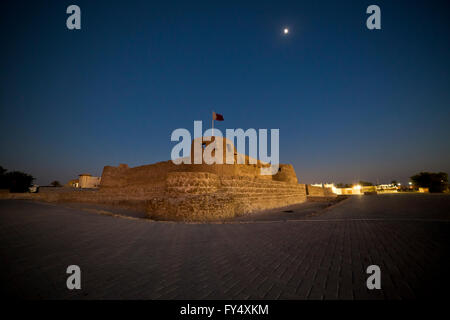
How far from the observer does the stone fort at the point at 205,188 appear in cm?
829

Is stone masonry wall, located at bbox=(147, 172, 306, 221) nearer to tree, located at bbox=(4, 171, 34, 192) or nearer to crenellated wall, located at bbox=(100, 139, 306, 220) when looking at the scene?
crenellated wall, located at bbox=(100, 139, 306, 220)

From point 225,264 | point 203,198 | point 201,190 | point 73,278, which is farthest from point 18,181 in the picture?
point 225,264

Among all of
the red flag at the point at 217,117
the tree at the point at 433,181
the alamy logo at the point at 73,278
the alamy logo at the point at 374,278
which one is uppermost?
the red flag at the point at 217,117

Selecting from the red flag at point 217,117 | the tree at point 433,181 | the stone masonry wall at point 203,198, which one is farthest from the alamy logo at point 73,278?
the tree at point 433,181

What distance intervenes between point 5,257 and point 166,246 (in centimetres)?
235

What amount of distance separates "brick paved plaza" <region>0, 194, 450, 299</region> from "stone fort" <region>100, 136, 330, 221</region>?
3.87 m

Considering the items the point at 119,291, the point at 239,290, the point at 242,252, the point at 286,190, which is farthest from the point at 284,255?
the point at 286,190

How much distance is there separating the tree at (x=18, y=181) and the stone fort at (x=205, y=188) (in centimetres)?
1808

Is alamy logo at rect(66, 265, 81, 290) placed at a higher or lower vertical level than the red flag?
lower

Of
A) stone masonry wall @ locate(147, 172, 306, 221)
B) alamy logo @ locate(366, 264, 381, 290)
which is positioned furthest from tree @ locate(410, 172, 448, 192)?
alamy logo @ locate(366, 264, 381, 290)

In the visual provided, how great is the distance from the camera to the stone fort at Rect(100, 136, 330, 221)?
829cm

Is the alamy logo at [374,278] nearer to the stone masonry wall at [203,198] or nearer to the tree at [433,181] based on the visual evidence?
the stone masonry wall at [203,198]

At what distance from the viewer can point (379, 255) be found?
9.53 feet

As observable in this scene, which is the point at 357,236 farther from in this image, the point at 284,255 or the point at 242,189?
the point at 242,189
